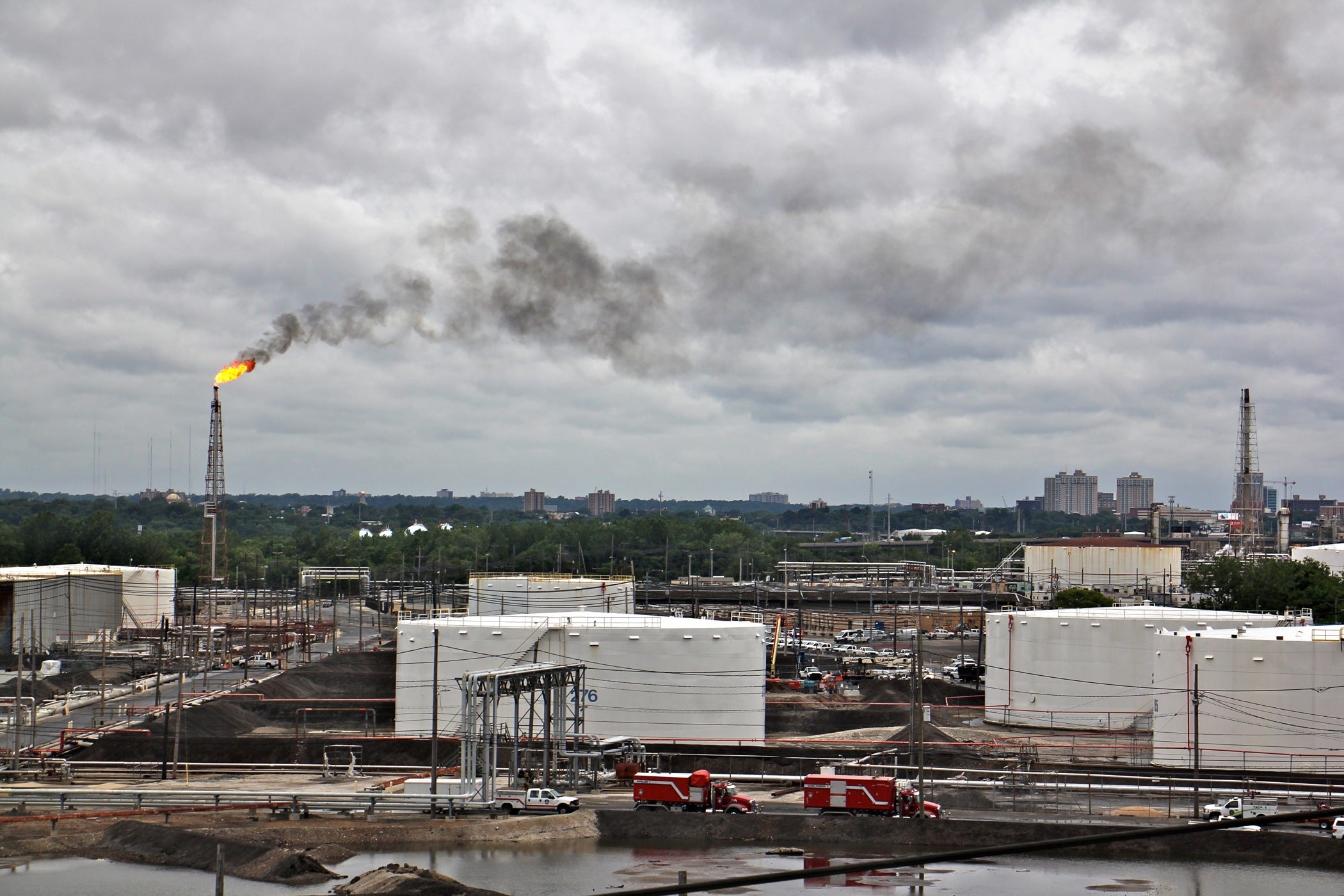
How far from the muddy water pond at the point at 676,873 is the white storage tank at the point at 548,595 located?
2975 centimetres

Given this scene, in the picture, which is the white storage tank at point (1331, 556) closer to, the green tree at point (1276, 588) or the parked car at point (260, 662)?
the green tree at point (1276, 588)

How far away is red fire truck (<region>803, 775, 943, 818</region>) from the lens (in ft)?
91.7

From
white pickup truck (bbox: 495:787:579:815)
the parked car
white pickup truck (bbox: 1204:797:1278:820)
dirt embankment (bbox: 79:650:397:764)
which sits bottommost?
the parked car

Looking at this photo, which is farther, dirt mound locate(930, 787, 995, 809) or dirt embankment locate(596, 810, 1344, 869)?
dirt mound locate(930, 787, 995, 809)

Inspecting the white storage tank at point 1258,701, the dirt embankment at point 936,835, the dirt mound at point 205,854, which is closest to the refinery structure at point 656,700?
the white storage tank at point 1258,701

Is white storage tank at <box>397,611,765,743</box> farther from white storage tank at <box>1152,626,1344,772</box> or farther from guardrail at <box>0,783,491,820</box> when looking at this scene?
white storage tank at <box>1152,626,1344,772</box>

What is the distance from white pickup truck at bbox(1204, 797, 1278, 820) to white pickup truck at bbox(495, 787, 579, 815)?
13491 millimetres

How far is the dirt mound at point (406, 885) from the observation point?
21547 millimetres

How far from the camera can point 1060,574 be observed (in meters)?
90.3

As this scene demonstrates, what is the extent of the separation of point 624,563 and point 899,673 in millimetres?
73122

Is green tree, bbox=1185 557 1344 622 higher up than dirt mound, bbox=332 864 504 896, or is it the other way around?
green tree, bbox=1185 557 1344 622

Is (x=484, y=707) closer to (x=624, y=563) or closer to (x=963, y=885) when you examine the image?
(x=963, y=885)

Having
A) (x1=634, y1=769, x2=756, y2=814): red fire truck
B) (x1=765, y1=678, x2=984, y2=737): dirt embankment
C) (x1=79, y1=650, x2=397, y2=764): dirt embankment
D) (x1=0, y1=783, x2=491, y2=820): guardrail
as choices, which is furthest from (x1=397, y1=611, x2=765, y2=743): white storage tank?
(x1=0, y1=783, x2=491, y2=820): guardrail

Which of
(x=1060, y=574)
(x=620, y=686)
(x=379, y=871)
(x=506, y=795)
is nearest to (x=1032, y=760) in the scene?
(x=620, y=686)
